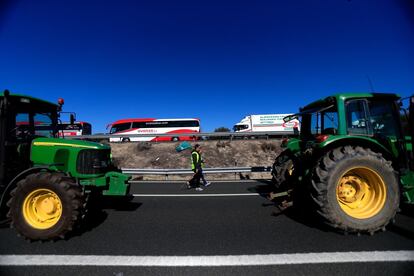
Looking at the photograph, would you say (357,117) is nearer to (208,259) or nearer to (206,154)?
(208,259)

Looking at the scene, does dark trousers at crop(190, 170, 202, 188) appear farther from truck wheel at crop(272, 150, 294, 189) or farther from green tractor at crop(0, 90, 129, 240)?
green tractor at crop(0, 90, 129, 240)

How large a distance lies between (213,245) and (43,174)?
9.63 ft

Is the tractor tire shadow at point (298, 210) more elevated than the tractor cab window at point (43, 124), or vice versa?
the tractor cab window at point (43, 124)

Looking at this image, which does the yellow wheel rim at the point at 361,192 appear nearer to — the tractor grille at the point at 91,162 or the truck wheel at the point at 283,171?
the truck wheel at the point at 283,171

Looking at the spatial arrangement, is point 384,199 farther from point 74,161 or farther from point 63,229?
point 74,161

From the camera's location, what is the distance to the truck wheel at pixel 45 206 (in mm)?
3686

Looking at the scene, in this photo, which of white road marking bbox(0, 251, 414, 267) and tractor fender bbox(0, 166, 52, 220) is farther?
tractor fender bbox(0, 166, 52, 220)

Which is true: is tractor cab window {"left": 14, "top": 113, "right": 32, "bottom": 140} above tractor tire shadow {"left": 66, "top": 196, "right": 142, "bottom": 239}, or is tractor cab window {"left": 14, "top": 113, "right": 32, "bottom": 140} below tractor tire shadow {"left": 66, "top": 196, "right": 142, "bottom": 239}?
above

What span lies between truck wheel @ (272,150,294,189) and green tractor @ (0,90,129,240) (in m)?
3.56

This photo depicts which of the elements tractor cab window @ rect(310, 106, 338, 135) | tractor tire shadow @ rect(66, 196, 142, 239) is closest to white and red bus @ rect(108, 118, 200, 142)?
tractor tire shadow @ rect(66, 196, 142, 239)

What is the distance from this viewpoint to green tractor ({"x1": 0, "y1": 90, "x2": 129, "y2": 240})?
3758 millimetres

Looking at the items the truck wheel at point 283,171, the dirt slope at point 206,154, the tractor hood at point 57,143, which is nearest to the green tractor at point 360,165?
the truck wheel at point 283,171

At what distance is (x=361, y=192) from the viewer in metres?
4.12

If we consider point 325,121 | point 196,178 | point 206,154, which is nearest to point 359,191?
point 325,121
